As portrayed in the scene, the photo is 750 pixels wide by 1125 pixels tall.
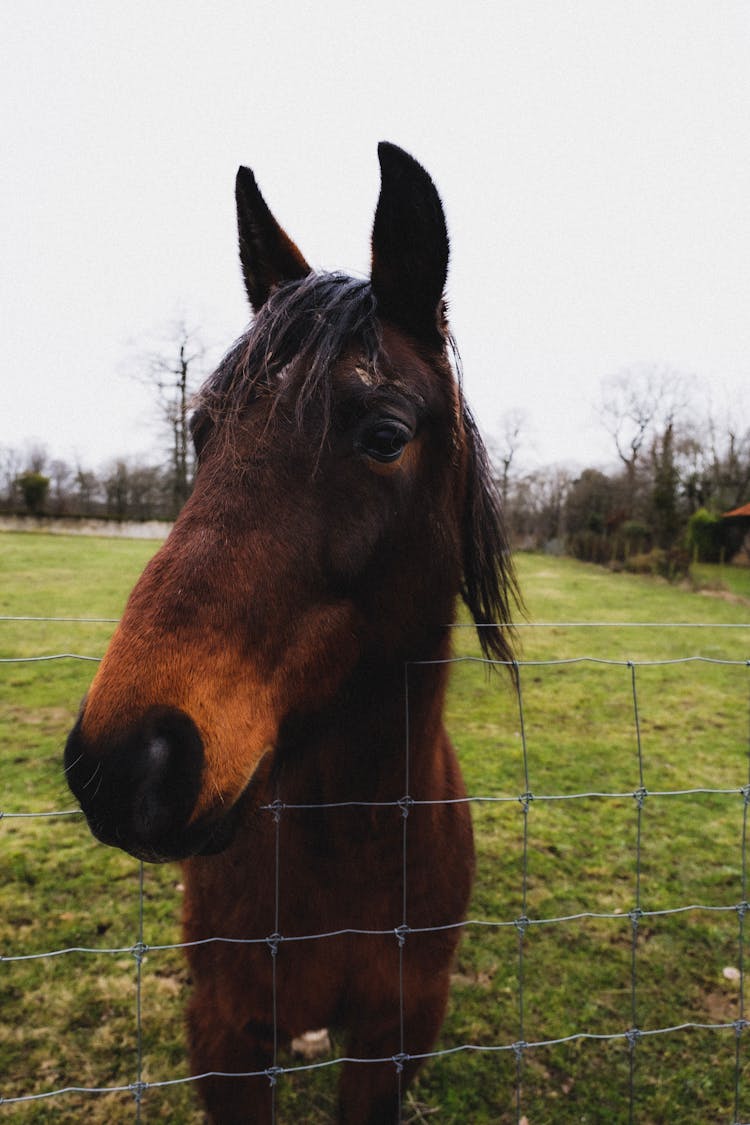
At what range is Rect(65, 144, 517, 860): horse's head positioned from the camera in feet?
3.20

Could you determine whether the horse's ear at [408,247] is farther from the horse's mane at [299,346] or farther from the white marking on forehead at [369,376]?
the white marking on forehead at [369,376]

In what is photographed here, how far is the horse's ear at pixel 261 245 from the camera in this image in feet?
5.32

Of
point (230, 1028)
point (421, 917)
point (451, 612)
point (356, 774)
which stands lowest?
point (230, 1028)

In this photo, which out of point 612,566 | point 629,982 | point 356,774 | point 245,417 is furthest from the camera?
point 612,566

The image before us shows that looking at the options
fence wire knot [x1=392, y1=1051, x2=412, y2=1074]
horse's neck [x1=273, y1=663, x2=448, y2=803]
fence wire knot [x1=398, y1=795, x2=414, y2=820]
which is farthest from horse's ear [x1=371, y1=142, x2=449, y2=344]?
fence wire knot [x1=392, y1=1051, x2=412, y2=1074]

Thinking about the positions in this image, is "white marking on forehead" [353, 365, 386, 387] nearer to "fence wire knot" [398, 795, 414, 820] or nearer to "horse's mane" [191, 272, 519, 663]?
"horse's mane" [191, 272, 519, 663]

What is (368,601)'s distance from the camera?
135cm

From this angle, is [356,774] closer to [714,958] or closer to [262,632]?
[262,632]

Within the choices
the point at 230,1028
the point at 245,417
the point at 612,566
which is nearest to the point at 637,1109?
the point at 230,1028

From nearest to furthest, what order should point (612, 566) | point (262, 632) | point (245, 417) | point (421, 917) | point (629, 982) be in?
point (262, 632) < point (245, 417) < point (421, 917) < point (629, 982) < point (612, 566)

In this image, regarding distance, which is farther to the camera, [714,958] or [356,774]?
[714,958]

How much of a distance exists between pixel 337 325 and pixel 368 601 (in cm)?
62

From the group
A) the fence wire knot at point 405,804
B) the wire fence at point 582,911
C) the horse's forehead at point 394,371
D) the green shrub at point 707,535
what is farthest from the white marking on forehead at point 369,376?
the green shrub at point 707,535

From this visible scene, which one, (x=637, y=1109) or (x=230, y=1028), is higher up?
(x=230, y=1028)
